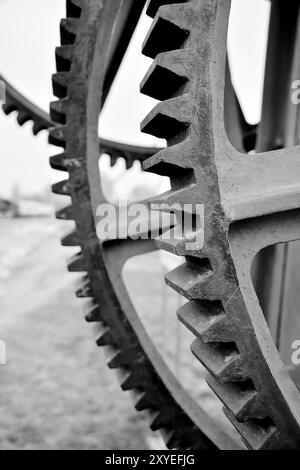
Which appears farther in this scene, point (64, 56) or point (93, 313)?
point (93, 313)

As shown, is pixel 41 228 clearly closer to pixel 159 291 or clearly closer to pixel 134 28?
pixel 159 291

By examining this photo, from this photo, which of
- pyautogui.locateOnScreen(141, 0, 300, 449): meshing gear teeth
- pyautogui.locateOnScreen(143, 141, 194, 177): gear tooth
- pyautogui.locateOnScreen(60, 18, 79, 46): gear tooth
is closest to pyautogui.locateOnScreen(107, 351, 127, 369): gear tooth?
pyautogui.locateOnScreen(141, 0, 300, 449): meshing gear teeth

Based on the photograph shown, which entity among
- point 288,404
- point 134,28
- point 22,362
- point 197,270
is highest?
point 134,28

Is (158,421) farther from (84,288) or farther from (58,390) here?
(58,390)

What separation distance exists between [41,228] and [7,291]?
331 inches

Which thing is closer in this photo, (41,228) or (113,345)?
(113,345)

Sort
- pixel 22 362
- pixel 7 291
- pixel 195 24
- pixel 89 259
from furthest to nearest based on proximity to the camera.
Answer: pixel 7 291 → pixel 22 362 → pixel 89 259 → pixel 195 24

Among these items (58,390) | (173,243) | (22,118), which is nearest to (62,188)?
(173,243)

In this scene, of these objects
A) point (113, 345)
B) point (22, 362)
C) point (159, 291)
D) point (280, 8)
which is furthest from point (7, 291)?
point (280, 8)

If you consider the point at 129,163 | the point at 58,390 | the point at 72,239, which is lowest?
the point at 58,390

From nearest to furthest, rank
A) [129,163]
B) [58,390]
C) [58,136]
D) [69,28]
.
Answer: [69,28]
[58,136]
[129,163]
[58,390]

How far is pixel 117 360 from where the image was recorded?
1.65 meters

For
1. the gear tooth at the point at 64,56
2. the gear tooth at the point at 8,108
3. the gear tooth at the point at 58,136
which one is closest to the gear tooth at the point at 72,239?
the gear tooth at the point at 58,136

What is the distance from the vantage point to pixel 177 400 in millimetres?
1637
